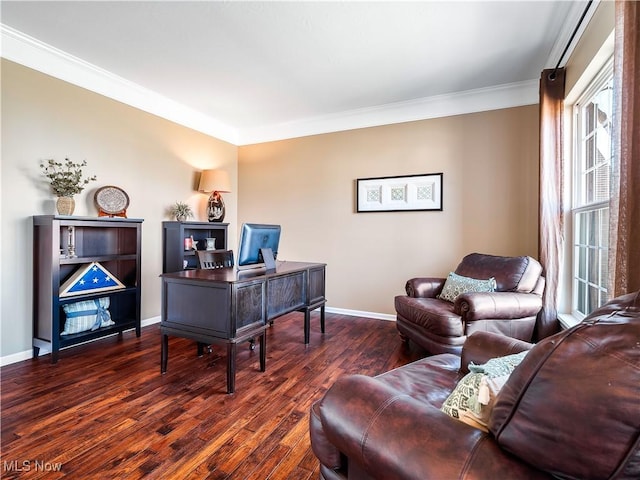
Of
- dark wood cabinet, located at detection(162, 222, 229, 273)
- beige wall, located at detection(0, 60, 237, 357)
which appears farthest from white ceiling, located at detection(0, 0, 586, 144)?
dark wood cabinet, located at detection(162, 222, 229, 273)

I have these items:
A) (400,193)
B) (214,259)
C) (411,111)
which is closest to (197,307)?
(214,259)

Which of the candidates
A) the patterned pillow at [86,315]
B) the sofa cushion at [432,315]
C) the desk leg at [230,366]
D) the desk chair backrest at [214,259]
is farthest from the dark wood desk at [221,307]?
the sofa cushion at [432,315]

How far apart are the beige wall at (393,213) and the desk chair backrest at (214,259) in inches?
51.2

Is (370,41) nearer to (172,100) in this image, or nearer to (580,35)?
(580,35)

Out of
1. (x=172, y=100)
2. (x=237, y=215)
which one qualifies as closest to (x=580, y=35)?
(x=172, y=100)

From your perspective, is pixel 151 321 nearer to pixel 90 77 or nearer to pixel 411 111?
pixel 90 77

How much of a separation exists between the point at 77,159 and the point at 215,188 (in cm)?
144

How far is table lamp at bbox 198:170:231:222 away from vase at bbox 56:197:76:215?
1.56 m

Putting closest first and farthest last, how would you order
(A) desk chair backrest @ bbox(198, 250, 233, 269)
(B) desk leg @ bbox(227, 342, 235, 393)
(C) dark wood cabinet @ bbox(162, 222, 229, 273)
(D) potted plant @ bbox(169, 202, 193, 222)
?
(B) desk leg @ bbox(227, 342, 235, 393) < (A) desk chair backrest @ bbox(198, 250, 233, 269) < (C) dark wood cabinet @ bbox(162, 222, 229, 273) < (D) potted plant @ bbox(169, 202, 193, 222)

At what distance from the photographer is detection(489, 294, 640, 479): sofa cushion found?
1.86ft

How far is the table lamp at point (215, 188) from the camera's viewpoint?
4105mm

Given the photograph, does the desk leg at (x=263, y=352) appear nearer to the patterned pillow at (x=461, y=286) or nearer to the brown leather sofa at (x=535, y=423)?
the brown leather sofa at (x=535, y=423)

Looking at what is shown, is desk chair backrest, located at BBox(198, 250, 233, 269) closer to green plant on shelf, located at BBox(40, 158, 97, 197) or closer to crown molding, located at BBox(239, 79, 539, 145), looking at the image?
green plant on shelf, located at BBox(40, 158, 97, 197)

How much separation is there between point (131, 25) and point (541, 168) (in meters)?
3.51
